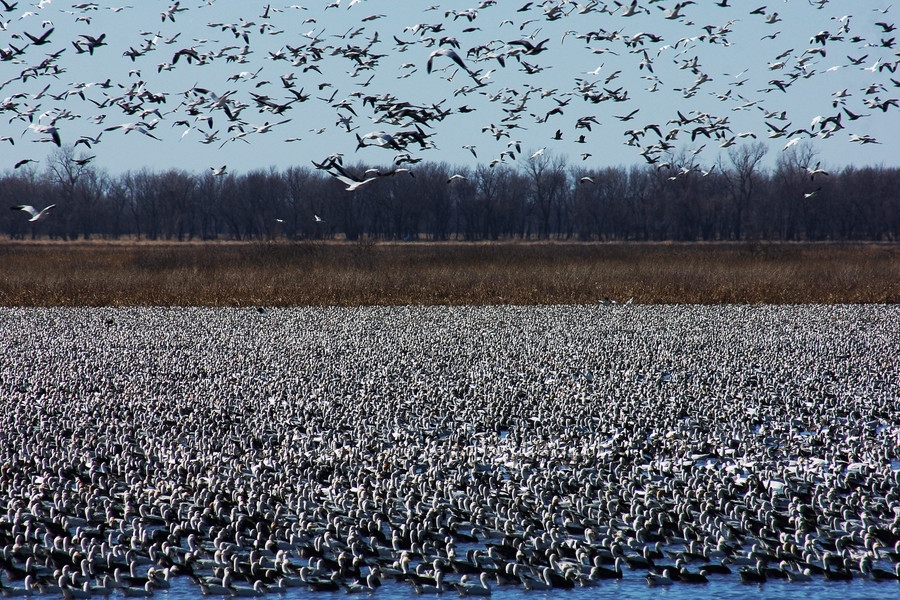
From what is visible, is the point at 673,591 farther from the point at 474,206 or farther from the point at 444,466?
the point at 474,206

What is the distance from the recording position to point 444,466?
8039 mm

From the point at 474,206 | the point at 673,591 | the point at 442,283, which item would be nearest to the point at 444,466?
the point at 673,591

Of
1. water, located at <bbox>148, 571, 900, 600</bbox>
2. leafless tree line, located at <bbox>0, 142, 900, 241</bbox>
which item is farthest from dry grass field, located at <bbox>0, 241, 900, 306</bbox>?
leafless tree line, located at <bbox>0, 142, 900, 241</bbox>

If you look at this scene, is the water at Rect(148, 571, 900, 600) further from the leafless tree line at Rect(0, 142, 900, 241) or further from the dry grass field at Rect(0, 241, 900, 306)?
the leafless tree line at Rect(0, 142, 900, 241)

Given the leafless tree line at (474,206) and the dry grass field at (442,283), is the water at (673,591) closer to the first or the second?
the dry grass field at (442,283)

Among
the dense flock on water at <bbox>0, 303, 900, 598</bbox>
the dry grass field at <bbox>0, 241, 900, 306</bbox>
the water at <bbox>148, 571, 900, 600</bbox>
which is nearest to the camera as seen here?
the water at <bbox>148, 571, 900, 600</bbox>

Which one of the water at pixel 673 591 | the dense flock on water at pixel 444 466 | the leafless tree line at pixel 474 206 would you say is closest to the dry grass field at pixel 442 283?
the dense flock on water at pixel 444 466

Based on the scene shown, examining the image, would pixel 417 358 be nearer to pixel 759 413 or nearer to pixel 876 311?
pixel 759 413

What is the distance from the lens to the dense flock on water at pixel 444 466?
19.4ft

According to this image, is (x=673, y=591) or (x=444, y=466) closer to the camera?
(x=673, y=591)

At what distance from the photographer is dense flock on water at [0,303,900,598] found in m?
5.92

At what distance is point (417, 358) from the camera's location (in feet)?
47.8

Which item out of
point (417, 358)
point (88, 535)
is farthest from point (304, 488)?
point (417, 358)

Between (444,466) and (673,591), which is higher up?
(444,466)
